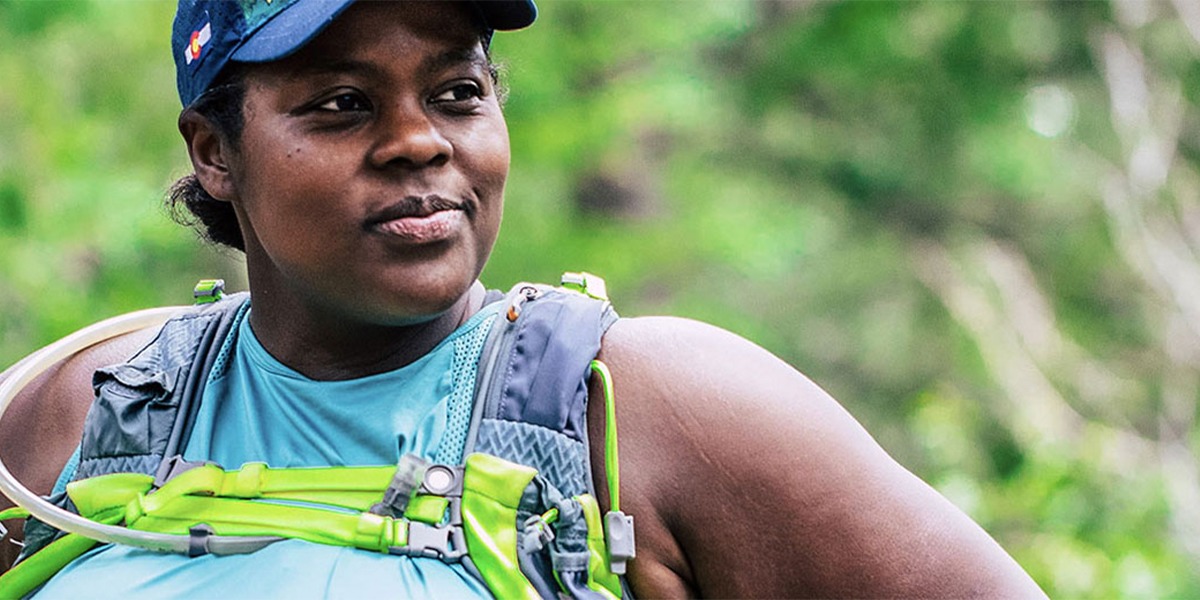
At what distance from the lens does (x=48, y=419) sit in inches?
99.2

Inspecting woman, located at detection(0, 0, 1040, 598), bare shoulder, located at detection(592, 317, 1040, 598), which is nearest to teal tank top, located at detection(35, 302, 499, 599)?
woman, located at detection(0, 0, 1040, 598)

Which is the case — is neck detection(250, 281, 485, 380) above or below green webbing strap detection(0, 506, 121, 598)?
above

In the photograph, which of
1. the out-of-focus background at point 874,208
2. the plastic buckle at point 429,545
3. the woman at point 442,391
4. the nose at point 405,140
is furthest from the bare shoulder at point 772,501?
the out-of-focus background at point 874,208

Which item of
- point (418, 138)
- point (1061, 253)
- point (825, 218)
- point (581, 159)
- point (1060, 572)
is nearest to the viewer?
point (418, 138)

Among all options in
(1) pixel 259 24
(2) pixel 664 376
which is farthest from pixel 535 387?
(1) pixel 259 24

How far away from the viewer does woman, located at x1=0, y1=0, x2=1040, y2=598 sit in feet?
6.84

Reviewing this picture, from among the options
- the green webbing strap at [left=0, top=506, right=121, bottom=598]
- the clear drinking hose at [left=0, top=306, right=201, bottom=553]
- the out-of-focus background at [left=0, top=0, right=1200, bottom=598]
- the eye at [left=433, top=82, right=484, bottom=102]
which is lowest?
the green webbing strap at [left=0, top=506, right=121, bottom=598]

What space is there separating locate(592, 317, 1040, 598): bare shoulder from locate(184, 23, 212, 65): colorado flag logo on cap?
0.74 meters

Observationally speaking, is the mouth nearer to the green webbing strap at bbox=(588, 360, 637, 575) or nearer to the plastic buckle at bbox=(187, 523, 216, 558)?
the green webbing strap at bbox=(588, 360, 637, 575)

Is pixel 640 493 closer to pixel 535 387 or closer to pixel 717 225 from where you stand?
pixel 535 387

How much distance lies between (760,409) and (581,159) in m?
6.95

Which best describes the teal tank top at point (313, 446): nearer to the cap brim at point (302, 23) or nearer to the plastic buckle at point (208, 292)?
the plastic buckle at point (208, 292)

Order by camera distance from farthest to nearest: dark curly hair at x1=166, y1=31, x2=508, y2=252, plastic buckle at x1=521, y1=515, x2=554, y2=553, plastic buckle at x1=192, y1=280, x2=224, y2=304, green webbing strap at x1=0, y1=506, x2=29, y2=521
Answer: plastic buckle at x1=192, y1=280, x2=224, y2=304
green webbing strap at x1=0, y1=506, x2=29, y2=521
dark curly hair at x1=166, y1=31, x2=508, y2=252
plastic buckle at x1=521, y1=515, x2=554, y2=553

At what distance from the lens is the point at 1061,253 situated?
12.3 metres
